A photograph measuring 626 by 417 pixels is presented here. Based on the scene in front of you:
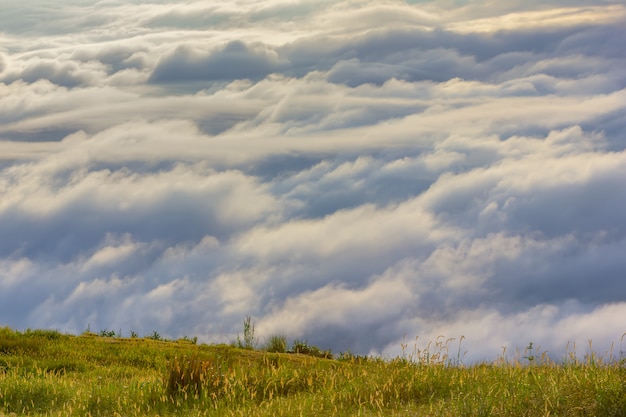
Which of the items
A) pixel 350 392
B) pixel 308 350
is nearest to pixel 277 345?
pixel 308 350

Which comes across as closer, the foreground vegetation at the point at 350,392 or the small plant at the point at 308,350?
the foreground vegetation at the point at 350,392

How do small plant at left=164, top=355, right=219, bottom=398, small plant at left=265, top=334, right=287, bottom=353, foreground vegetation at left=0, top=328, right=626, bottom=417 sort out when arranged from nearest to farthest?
foreground vegetation at left=0, top=328, right=626, bottom=417 < small plant at left=164, top=355, right=219, bottom=398 < small plant at left=265, top=334, right=287, bottom=353

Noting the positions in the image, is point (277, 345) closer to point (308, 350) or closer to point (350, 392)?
point (308, 350)

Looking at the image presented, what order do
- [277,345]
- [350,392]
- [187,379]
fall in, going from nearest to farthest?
[350,392], [187,379], [277,345]

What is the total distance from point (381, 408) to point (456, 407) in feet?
4.16

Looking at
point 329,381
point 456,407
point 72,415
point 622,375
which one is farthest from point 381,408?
point 72,415

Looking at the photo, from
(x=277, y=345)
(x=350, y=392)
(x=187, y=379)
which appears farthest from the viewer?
(x=277, y=345)

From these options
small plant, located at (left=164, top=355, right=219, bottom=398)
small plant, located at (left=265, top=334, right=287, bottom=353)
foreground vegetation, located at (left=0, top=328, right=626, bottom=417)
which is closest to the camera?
foreground vegetation, located at (left=0, top=328, right=626, bottom=417)

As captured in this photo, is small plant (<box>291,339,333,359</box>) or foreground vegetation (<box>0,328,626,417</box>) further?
small plant (<box>291,339,333,359</box>)

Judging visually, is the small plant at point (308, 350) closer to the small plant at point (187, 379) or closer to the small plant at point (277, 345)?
the small plant at point (277, 345)

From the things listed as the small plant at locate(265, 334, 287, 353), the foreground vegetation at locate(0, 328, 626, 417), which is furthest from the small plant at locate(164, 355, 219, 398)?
the small plant at locate(265, 334, 287, 353)

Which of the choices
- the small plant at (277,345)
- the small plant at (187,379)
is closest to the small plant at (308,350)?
the small plant at (277,345)

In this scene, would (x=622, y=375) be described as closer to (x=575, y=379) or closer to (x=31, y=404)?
(x=575, y=379)

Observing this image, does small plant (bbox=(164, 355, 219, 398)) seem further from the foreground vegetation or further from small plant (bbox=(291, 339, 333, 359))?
small plant (bbox=(291, 339, 333, 359))
